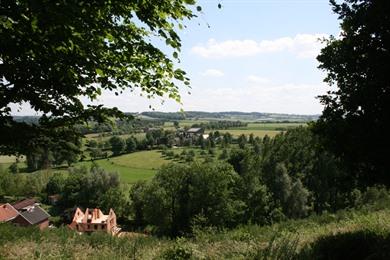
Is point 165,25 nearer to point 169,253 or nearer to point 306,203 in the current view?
point 169,253

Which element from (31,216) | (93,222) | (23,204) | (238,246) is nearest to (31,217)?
(31,216)

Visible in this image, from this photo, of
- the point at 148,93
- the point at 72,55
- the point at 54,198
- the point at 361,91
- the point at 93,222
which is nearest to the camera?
the point at 72,55

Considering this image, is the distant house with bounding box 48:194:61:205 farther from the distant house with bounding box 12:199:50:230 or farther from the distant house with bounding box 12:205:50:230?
the distant house with bounding box 12:205:50:230

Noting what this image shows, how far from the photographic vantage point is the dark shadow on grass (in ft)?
27.5

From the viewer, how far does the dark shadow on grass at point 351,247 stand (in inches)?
330

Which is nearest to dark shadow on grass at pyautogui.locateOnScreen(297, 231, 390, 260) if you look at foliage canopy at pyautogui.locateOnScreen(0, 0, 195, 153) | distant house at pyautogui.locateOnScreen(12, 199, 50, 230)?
foliage canopy at pyautogui.locateOnScreen(0, 0, 195, 153)

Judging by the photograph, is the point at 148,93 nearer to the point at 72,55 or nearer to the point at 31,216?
the point at 72,55

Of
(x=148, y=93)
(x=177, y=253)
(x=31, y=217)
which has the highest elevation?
(x=148, y=93)

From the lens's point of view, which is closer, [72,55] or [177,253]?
[72,55]

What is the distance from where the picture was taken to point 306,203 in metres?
50.8

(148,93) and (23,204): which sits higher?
(148,93)

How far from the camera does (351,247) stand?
9.34m

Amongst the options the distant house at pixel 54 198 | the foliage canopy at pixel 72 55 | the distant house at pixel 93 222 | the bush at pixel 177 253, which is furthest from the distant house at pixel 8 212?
the foliage canopy at pixel 72 55

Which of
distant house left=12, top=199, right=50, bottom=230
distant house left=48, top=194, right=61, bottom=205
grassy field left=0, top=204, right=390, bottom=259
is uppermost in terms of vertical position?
grassy field left=0, top=204, right=390, bottom=259
